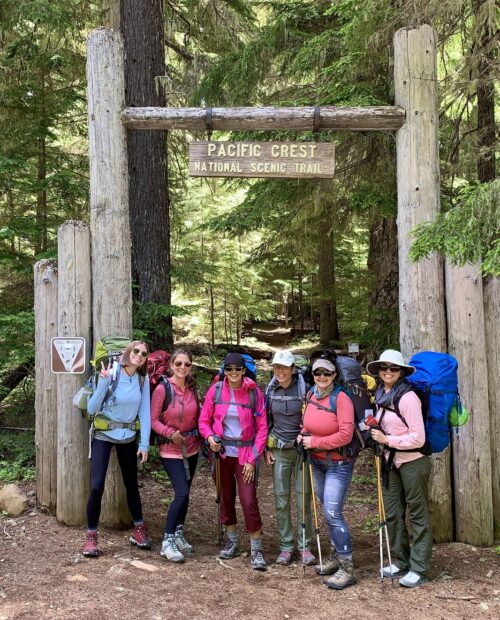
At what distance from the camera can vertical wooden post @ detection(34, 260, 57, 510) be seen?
627 centimetres

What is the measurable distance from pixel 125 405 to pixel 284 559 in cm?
215

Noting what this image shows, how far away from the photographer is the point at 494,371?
231 inches

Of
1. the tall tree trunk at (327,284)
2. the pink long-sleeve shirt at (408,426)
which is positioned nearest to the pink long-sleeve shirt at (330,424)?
the pink long-sleeve shirt at (408,426)

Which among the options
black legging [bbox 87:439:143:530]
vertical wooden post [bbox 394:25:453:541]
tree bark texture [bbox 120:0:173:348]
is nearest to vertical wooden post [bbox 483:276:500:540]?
vertical wooden post [bbox 394:25:453:541]

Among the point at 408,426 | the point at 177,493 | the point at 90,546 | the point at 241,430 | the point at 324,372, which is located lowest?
the point at 90,546

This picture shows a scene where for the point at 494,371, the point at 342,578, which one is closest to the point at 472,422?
the point at 494,371

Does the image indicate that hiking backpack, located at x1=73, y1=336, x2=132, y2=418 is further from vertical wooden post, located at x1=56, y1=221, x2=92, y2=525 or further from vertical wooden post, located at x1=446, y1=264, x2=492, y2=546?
vertical wooden post, located at x1=446, y1=264, x2=492, y2=546

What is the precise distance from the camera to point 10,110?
31.1ft

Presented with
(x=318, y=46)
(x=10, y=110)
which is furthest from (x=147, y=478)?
(x=318, y=46)

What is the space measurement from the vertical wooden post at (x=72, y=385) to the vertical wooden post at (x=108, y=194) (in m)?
0.12

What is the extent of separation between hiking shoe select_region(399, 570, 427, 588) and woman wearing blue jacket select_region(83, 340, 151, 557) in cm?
247

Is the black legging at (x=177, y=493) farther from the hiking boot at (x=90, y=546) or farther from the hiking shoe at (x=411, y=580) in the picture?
the hiking shoe at (x=411, y=580)

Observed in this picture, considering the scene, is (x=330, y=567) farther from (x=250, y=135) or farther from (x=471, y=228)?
(x=250, y=135)

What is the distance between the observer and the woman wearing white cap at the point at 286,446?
5.37 meters
